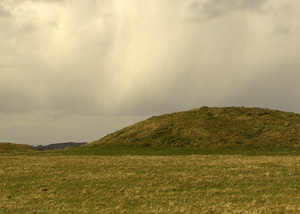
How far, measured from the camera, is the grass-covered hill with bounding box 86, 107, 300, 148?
214ft

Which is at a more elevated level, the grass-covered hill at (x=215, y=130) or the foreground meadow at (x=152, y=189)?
the grass-covered hill at (x=215, y=130)

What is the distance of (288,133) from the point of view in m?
67.7

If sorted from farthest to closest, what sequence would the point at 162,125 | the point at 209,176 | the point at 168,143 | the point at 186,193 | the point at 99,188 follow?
the point at 162,125 < the point at 168,143 < the point at 209,176 < the point at 99,188 < the point at 186,193

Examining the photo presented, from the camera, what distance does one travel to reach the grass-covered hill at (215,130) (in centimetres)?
6525

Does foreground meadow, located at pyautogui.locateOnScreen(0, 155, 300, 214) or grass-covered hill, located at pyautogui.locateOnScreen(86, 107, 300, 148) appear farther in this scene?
grass-covered hill, located at pyautogui.locateOnScreen(86, 107, 300, 148)

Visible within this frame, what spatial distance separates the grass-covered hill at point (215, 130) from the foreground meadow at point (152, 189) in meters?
32.0

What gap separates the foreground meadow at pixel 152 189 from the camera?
1833 centimetres

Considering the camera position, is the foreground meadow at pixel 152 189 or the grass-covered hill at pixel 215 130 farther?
the grass-covered hill at pixel 215 130

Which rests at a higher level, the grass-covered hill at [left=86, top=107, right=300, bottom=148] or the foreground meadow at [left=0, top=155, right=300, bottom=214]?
the grass-covered hill at [left=86, top=107, right=300, bottom=148]

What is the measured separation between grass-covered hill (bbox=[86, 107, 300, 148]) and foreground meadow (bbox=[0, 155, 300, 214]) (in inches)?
1260

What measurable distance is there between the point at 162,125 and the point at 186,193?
5683 cm

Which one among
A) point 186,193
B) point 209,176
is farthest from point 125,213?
point 209,176

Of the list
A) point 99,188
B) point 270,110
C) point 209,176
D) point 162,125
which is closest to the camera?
point 99,188

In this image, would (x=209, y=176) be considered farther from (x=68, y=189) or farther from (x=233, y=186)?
(x=68, y=189)
